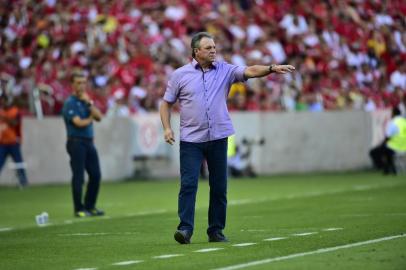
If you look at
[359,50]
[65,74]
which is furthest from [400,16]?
[65,74]


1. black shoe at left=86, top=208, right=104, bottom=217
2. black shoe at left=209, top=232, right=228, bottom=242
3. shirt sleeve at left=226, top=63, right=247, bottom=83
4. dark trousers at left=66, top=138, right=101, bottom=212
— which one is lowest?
black shoe at left=86, top=208, right=104, bottom=217

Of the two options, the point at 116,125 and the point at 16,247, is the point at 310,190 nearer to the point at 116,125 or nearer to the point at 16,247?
the point at 116,125

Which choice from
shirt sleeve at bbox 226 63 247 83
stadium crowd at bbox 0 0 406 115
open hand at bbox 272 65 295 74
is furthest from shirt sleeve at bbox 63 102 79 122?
stadium crowd at bbox 0 0 406 115

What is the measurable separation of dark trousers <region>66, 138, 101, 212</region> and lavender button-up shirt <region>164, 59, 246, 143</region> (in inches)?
253

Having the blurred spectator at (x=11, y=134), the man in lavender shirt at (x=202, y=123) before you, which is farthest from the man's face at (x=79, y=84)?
the blurred spectator at (x=11, y=134)

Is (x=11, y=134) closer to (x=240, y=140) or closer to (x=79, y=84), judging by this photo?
(x=240, y=140)

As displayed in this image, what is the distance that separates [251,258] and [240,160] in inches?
807

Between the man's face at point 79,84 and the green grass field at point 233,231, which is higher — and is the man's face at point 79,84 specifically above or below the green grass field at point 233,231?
above

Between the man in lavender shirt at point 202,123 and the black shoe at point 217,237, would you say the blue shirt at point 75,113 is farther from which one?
the black shoe at point 217,237

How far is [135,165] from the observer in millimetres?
30672

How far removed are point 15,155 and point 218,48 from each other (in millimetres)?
6592

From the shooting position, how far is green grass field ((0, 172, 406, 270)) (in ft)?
34.3

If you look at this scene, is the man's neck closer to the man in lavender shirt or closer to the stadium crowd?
the man in lavender shirt

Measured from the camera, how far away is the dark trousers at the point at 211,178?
1225 cm
